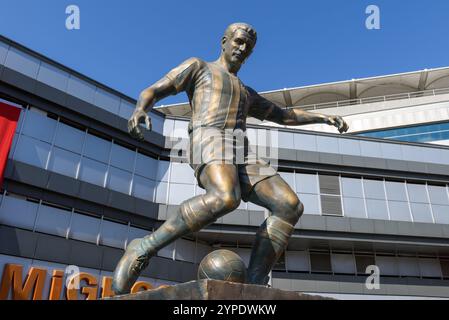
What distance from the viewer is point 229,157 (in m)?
3.83

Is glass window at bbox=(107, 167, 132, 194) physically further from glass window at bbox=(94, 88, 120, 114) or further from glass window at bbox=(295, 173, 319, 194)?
glass window at bbox=(295, 173, 319, 194)

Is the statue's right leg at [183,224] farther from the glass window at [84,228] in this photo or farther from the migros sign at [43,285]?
the glass window at [84,228]

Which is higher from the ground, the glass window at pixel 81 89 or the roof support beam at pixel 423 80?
the roof support beam at pixel 423 80

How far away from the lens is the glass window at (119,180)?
1895cm

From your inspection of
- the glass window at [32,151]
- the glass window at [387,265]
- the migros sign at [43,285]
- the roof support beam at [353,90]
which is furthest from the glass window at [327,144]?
the roof support beam at [353,90]

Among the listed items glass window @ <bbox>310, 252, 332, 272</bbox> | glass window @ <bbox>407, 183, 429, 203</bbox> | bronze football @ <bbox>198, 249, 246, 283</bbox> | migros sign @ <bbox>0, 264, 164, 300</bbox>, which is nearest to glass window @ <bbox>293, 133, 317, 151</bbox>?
glass window @ <bbox>407, 183, 429, 203</bbox>

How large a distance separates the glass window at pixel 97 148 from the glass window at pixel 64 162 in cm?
70

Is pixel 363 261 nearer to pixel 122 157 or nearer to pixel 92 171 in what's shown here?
pixel 122 157

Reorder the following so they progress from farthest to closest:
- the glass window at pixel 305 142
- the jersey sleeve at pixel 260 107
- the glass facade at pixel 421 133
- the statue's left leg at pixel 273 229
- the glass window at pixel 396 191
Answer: the glass facade at pixel 421 133 < the glass window at pixel 305 142 < the glass window at pixel 396 191 < the jersey sleeve at pixel 260 107 < the statue's left leg at pixel 273 229

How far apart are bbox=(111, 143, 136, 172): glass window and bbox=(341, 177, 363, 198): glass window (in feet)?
34.7

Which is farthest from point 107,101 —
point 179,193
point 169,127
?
point 179,193

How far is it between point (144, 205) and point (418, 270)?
14.2 meters

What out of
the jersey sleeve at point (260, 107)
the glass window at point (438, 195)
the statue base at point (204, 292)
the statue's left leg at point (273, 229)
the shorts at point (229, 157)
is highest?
the glass window at point (438, 195)

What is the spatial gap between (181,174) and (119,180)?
3.06 metres
